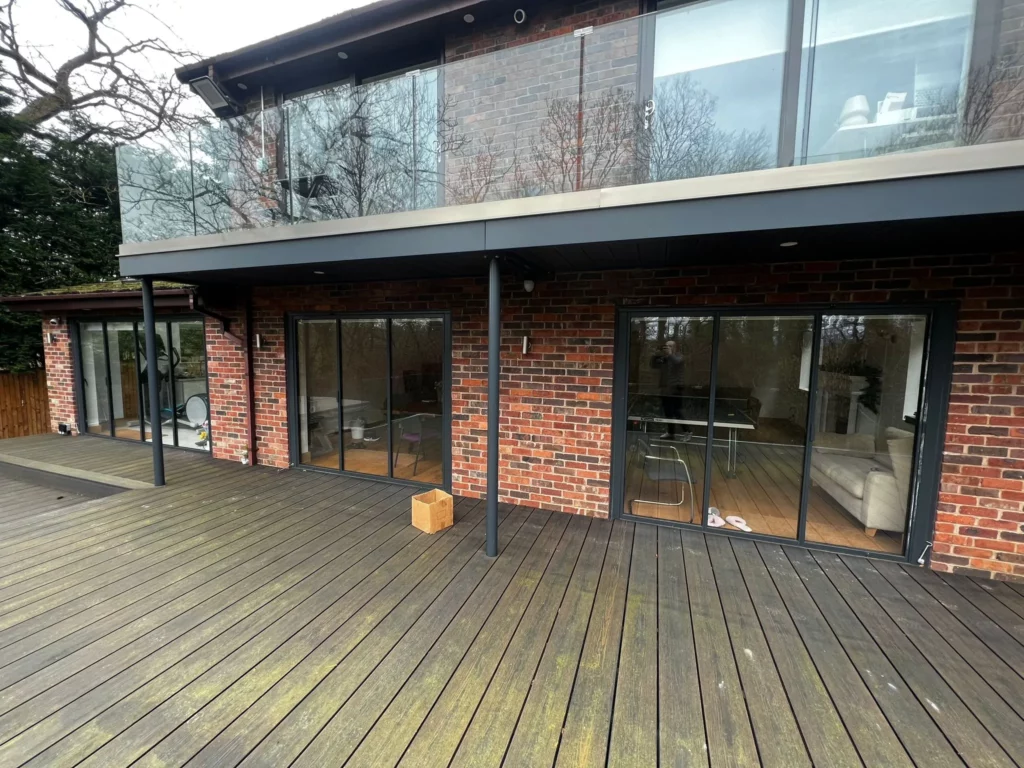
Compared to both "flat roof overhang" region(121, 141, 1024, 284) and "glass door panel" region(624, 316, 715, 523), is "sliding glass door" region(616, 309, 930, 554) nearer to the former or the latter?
"glass door panel" region(624, 316, 715, 523)

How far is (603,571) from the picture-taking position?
9.59 feet

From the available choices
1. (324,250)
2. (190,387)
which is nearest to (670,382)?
(324,250)

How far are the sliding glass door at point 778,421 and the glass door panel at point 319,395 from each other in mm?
3364

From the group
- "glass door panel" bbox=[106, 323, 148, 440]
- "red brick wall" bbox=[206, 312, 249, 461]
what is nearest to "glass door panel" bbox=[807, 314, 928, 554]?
"red brick wall" bbox=[206, 312, 249, 461]

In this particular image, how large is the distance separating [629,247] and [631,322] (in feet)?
2.98

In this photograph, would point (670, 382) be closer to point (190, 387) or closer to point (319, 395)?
point (319, 395)

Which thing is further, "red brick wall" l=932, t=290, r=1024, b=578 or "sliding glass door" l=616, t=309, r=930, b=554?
"sliding glass door" l=616, t=309, r=930, b=554

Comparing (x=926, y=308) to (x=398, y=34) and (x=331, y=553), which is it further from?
(x=398, y=34)

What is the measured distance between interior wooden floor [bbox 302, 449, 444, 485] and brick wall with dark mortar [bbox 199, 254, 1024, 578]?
36 cm

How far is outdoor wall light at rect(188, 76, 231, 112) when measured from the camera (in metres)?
4.93

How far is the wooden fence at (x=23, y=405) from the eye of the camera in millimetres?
7665

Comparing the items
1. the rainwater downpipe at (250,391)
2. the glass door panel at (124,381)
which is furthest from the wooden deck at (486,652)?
the glass door panel at (124,381)

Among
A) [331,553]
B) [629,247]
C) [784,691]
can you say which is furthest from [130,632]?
[629,247]

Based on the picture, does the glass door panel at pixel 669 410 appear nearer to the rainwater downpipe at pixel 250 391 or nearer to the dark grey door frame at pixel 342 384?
the dark grey door frame at pixel 342 384
